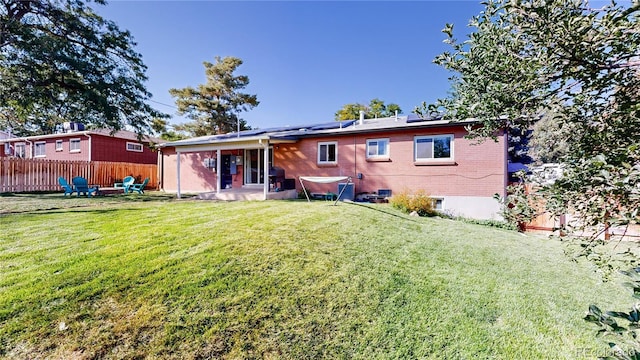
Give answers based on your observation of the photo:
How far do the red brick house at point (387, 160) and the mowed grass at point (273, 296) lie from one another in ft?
17.0

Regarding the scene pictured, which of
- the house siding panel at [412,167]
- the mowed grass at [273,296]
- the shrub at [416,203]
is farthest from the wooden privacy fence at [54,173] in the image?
the shrub at [416,203]

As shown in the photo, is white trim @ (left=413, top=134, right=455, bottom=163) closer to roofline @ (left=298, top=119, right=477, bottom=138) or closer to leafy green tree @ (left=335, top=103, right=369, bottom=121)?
roofline @ (left=298, top=119, right=477, bottom=138)

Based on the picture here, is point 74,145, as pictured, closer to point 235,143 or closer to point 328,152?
→ point 235,143

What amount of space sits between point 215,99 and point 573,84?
104 ft

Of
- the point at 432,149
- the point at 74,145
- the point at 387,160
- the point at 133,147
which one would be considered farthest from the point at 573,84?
the point at 74,145

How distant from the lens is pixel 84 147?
21.2 meters

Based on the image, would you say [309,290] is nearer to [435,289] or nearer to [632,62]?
[435,289]

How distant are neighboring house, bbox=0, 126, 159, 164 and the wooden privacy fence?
2408mm

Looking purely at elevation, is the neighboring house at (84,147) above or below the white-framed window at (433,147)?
above

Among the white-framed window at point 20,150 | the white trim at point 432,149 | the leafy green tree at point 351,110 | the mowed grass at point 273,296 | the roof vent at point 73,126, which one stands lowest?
the mowed grass at point 273,296

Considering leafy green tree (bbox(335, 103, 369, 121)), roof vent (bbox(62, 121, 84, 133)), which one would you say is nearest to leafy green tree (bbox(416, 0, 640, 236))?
roof vent (bbox(62, 121, 84, 133))

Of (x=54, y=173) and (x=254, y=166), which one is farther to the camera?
(x=54, y=173)

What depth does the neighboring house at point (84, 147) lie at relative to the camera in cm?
2106

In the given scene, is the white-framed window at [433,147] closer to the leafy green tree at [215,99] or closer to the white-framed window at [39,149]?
the leafy green tree at [215,99]
